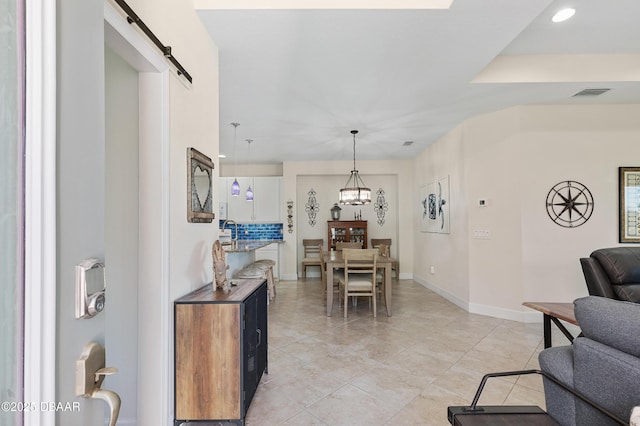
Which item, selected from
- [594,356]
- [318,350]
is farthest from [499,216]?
[594,356]

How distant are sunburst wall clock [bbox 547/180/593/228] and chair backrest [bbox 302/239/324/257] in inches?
173

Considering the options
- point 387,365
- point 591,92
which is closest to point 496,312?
point 387,365

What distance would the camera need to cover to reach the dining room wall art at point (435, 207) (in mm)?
5090

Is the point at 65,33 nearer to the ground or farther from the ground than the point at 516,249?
farther from the ground

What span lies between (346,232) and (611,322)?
18.9ft

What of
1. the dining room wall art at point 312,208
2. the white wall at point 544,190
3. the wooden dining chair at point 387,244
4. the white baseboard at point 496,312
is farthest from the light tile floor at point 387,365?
the dining room wall art at point 312,208

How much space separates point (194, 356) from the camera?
1733 millimetres

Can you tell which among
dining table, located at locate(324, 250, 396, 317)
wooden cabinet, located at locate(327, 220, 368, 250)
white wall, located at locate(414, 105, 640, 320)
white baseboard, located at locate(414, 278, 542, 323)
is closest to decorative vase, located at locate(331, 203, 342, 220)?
wooden cabinet, located at locate(327, 220, 368, 250)

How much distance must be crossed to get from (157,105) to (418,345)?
3.04 meters

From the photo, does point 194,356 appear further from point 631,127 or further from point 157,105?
point 631,127

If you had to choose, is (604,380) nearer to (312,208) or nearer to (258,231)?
(312,208)

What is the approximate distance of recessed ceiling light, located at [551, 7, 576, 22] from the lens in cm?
246

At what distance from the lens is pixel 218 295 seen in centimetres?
189

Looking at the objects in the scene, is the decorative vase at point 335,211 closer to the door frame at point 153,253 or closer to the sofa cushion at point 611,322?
the door frame at point 153,253
